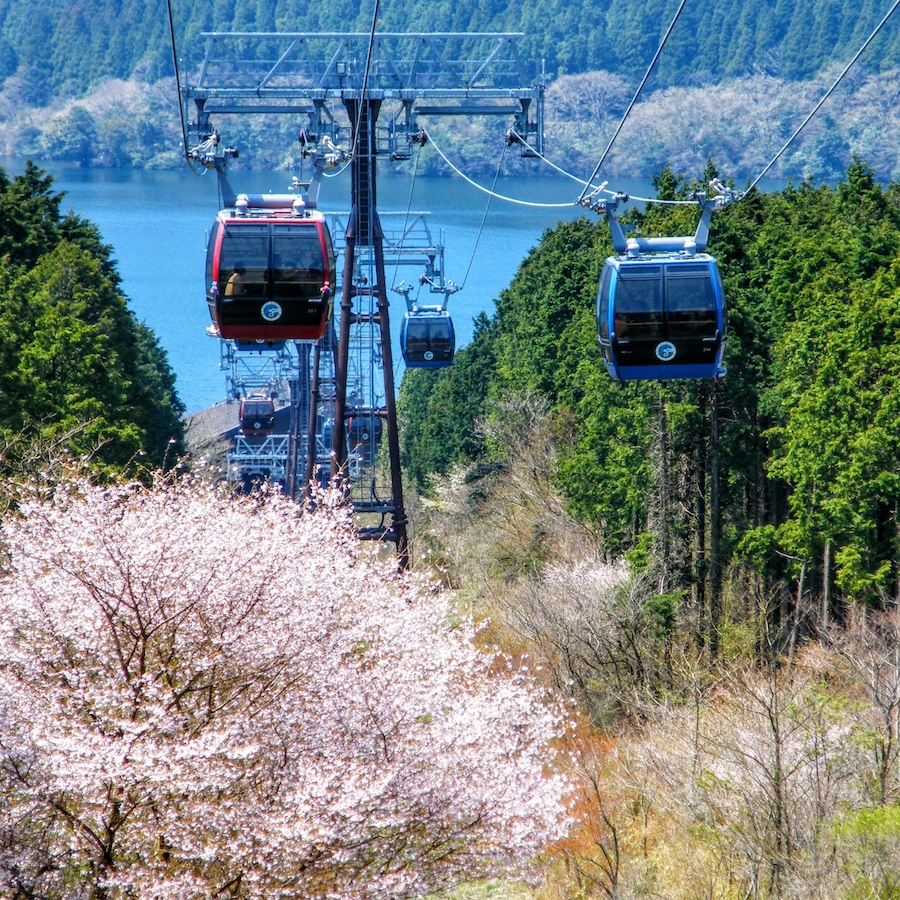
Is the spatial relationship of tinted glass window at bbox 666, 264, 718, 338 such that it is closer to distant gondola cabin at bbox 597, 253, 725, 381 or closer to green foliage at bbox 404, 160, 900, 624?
distant gondola cabin at bbox 597, 253, 725, 381

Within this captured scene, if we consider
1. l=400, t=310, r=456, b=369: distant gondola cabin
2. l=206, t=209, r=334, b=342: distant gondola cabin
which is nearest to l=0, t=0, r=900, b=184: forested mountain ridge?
l=400, t=310, r=456, b=369: distant gondola cabin

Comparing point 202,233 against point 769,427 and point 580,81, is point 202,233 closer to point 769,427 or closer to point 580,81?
point 769,427

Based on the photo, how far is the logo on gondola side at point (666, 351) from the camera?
17562 millimetres

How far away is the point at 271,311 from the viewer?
18.9m

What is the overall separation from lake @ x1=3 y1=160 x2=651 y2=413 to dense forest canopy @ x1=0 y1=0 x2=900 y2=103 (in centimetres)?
1756

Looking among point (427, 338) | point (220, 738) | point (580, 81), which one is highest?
point (580, 81)

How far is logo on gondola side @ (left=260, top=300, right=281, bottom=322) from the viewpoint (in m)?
18.9

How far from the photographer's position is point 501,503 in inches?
1693

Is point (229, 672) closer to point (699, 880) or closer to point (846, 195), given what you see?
point (699, 880)

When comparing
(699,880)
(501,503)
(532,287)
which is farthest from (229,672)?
(532,287)

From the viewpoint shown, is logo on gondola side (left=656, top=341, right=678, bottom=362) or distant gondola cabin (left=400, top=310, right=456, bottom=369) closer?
logo on gondola side (left=656, top=341, right=678, bottom=362)

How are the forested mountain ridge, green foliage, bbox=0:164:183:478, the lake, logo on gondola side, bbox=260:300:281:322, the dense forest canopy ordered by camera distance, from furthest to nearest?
the dense forest canopy → the forested mountain ridge → the lake → green foliage, bbox=0:164:183:478 → logo on gondola side, bbox=260:300:281:322

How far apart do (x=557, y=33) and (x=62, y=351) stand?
458 ft

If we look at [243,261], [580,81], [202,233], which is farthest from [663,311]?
[580,81]
